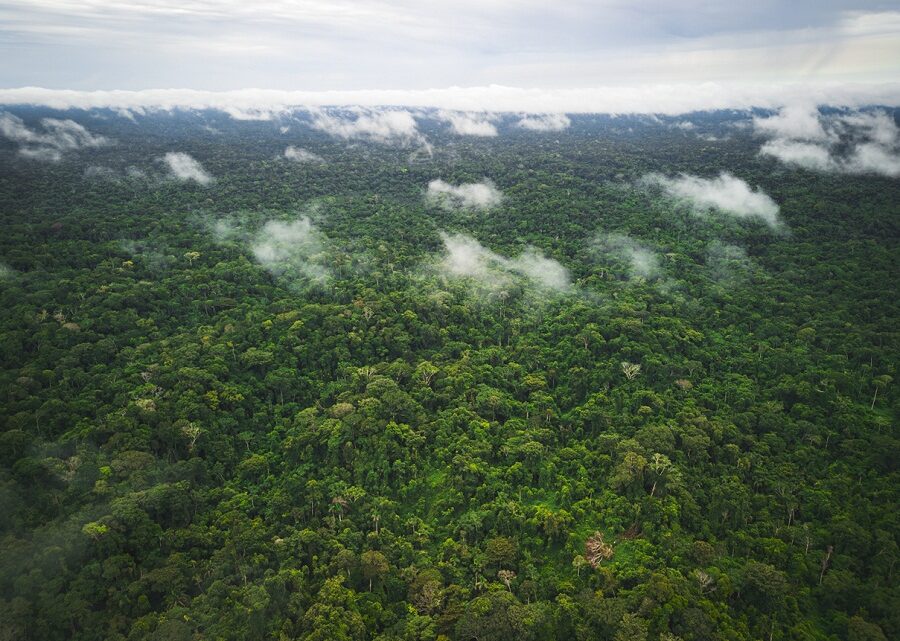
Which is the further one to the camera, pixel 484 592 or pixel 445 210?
pixel 445 210

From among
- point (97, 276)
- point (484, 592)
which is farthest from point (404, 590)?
point (97, 276)

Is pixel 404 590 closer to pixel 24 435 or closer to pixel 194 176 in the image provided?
pixel 24 435

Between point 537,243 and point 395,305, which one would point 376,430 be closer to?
point 395,305

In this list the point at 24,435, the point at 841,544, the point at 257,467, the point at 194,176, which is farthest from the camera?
the point at 194,176

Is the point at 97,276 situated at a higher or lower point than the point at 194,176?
lower

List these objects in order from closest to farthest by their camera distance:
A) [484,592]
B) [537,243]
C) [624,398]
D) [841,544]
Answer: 1. [484,592]
2. [841,544]
3. [624,398]
4. [537,243]

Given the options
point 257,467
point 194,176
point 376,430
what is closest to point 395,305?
point 376,430

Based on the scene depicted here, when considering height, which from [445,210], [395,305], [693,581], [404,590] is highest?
[445,210]
